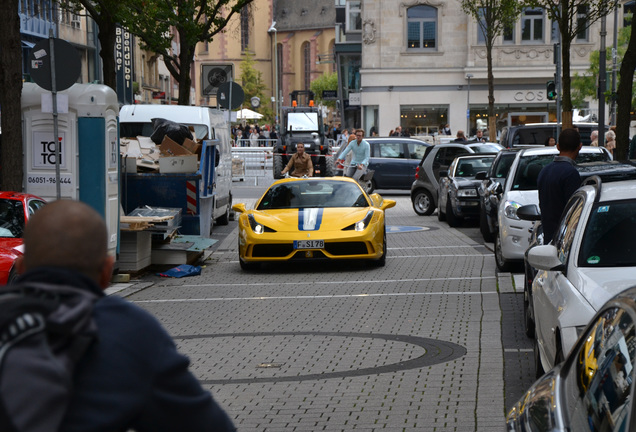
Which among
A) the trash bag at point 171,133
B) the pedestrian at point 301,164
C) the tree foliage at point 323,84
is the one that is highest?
the tree foliage at point 323,84

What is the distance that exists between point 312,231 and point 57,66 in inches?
160

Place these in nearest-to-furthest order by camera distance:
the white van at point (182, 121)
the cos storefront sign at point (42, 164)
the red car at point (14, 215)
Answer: the red car at point (14, 215) < the cos storefront sign at point (42, 164) < the white van at point (182, 121)

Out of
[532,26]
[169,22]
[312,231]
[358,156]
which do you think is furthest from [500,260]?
[532,26]

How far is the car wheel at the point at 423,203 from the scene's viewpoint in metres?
26.9

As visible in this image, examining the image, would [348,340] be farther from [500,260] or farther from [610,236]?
[500,260]

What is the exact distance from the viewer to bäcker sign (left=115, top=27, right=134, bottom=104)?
2028 inches

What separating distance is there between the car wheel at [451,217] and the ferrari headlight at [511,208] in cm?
805

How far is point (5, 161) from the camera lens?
13867 mm

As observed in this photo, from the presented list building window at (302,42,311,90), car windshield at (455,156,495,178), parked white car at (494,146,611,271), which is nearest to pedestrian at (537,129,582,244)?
parked white car at (494,146,611,271)

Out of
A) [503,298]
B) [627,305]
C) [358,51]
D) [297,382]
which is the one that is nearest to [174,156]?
[503,298]

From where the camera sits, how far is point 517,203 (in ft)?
48.9

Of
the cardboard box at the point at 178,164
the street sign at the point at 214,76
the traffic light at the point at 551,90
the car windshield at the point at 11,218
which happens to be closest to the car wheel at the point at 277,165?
the street sign at the point at 214,76

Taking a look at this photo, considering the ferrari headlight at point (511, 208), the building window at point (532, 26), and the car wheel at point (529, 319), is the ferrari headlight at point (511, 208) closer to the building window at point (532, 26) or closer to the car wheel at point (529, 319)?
the car wheel at point (529, 319)

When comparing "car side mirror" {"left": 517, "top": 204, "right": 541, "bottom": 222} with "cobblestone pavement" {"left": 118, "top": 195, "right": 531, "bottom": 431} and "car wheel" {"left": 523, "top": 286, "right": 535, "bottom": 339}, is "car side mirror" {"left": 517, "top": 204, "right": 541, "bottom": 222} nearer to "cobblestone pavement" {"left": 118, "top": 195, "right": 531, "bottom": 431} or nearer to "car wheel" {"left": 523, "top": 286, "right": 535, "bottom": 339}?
"car wheel" {"left": 523, "top": 286, "right": 535, "bottom": 339}
